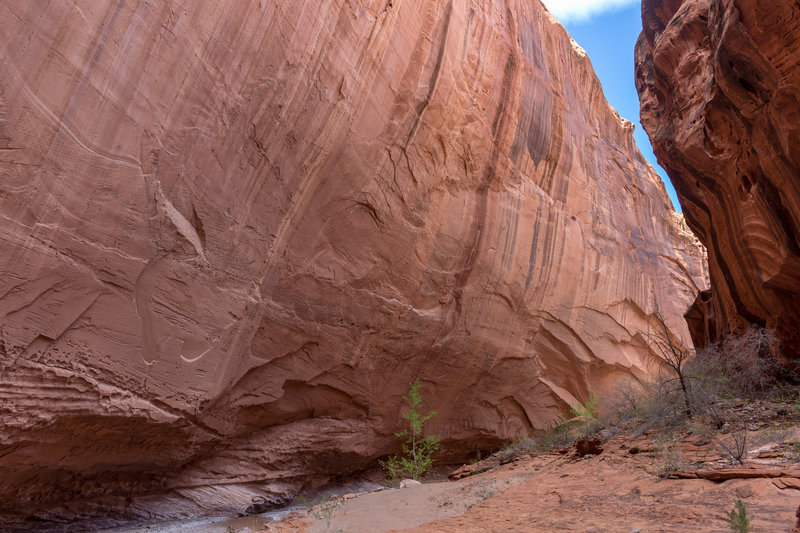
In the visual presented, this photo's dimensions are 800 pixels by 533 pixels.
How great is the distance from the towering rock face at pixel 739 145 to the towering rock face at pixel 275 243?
11.6 ft

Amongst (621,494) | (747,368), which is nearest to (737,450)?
(621,494)

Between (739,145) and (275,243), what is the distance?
24.7ft

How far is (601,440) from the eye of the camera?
7695 mm

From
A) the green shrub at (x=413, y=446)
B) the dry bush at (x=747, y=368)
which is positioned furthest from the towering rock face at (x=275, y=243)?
the dry bush at (x=747, y=368)

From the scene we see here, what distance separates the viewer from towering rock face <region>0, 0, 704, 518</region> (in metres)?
5.84

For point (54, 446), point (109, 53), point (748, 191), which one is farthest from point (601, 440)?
point (109, 53)

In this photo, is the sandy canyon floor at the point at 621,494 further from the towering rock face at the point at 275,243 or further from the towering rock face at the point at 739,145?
the towering rock face at the point at 739,145

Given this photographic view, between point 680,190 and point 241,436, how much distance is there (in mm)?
9809

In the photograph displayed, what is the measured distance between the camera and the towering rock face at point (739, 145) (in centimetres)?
649

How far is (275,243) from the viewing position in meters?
8.44

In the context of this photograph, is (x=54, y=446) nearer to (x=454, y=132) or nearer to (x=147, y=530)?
(x=147, y=530)

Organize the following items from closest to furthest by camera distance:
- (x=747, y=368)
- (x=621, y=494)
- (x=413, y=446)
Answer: (x=621, y=494)
(x=747, y=368)
(x=413, y=446)

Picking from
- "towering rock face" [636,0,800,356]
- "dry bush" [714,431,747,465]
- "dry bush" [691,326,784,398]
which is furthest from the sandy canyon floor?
"towering rock face" [636,0,800,356]

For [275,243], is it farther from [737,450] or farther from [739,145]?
[739,145]
